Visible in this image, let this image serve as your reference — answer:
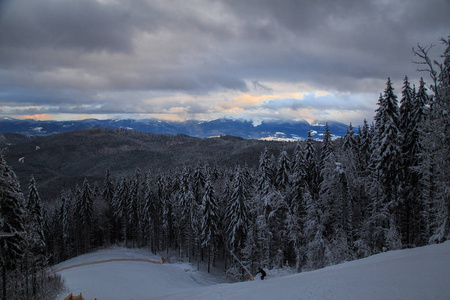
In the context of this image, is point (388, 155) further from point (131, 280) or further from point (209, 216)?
point (131, 280)

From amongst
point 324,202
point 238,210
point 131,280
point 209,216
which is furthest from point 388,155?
point 131,280

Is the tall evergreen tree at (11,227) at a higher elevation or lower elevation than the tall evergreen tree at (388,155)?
lower

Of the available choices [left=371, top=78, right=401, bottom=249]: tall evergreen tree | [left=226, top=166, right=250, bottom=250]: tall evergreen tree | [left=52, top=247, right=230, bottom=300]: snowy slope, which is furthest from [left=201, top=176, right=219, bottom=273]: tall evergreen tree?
[left=371, top=78, right=401, bottom=249]: tall evergreen tree

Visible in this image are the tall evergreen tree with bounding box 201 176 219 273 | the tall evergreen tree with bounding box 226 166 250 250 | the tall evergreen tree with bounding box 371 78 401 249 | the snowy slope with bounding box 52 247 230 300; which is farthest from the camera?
the tall evergreen tree with bounding box 201 176 219 273

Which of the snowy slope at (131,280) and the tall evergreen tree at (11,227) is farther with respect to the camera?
the snowy slope at (131,280)

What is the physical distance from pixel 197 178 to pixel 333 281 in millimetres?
39654

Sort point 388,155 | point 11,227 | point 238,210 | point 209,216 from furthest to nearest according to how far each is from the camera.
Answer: point 209,216 → point 238,210 → point 388,155 → point 11,227

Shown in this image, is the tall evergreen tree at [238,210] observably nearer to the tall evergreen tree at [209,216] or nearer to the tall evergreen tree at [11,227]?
the tall evergreen tree at [209,216]

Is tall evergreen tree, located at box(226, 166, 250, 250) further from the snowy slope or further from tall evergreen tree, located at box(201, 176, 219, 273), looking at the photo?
the snowy slope

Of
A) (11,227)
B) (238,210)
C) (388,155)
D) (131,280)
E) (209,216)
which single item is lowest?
(131,280)

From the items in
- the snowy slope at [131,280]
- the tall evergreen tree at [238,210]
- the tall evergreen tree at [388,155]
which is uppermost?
the tall evergreen tree at [388,155]

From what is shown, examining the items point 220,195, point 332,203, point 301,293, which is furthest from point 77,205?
point 301,293

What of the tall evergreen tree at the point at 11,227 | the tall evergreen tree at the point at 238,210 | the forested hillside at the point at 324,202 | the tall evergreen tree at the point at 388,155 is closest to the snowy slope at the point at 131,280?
the forested hillside at the point at 324,202

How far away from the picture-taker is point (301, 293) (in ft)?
37.3
